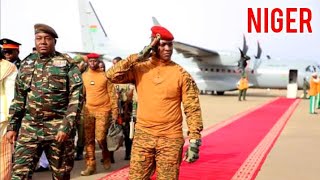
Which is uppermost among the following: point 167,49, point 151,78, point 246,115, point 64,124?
point 167,49

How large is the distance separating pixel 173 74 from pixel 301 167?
4.19 meters

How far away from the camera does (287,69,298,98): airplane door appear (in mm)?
29047

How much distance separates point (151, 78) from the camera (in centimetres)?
397

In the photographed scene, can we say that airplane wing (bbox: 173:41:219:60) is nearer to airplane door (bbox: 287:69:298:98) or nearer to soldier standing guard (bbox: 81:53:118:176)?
airplane door (bbox: 287:69:298:98)

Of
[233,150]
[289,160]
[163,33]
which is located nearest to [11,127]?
[163,33]

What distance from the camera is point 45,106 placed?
396cm

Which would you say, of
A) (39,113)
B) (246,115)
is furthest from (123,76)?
(246,115)

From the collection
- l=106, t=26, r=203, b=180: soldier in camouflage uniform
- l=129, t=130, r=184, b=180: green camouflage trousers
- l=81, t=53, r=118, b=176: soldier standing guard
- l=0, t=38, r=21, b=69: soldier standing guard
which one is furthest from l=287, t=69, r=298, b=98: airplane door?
l=129, t=130, r=184, b=180: green camouflage trousers

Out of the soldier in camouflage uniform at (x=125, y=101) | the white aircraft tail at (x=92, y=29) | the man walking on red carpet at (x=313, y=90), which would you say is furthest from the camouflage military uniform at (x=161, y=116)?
the white aircraft tail at (x=92, y=29)

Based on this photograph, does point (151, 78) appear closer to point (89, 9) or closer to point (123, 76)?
point (123, 76)

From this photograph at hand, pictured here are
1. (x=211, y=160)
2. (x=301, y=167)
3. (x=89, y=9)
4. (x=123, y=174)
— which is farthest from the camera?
(x=89, y=9)

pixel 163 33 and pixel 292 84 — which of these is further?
pixel 292 84

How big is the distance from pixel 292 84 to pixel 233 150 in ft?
70.5

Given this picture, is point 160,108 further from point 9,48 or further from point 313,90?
point 313,90
